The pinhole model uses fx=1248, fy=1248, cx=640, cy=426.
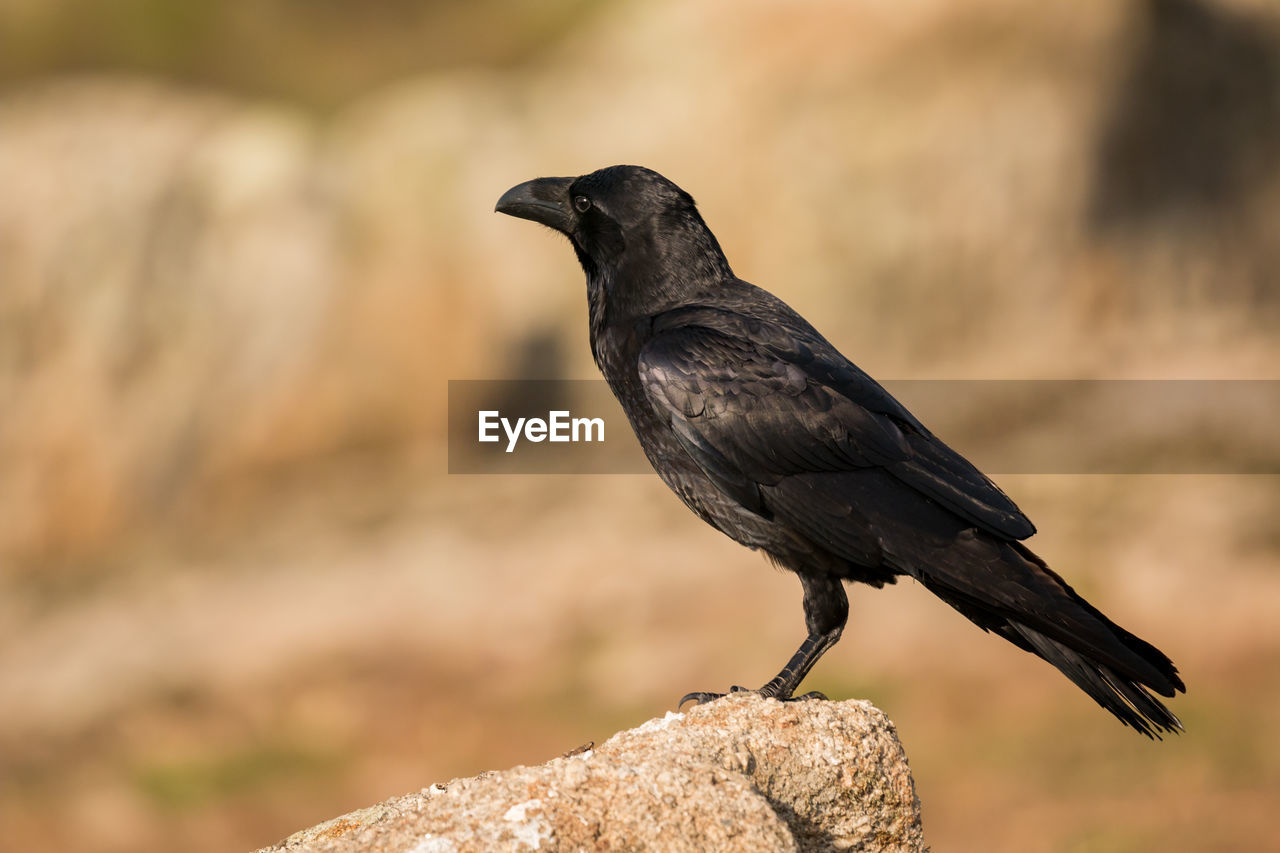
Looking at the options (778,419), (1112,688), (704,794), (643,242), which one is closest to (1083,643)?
(1112,688)

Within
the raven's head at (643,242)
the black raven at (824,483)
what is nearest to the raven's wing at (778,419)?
the black raven at (824,483)

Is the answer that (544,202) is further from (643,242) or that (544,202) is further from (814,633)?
(814,633)

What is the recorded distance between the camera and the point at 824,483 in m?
4.02

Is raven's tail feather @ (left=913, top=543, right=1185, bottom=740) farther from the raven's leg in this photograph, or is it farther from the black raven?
the raven's leg

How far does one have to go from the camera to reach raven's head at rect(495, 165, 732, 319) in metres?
4.61

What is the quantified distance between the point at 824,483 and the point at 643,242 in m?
1.21

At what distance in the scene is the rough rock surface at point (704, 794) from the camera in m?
2.86

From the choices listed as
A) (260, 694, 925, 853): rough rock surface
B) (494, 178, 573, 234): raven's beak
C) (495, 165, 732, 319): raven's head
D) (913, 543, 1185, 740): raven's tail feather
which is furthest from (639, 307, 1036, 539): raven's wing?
(494, 178, 573, 234): raven's beak

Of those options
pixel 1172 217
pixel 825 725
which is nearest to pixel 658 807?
pixel 825 725

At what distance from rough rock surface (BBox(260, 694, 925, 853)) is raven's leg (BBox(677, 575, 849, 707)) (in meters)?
0.19

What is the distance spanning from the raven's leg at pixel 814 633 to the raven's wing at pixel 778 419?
35 cm

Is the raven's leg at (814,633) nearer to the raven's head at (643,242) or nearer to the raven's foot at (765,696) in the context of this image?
the raven's foot at (765,696)

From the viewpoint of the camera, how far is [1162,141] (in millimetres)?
11656

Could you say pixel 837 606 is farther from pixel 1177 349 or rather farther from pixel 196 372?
pixel 196 372
